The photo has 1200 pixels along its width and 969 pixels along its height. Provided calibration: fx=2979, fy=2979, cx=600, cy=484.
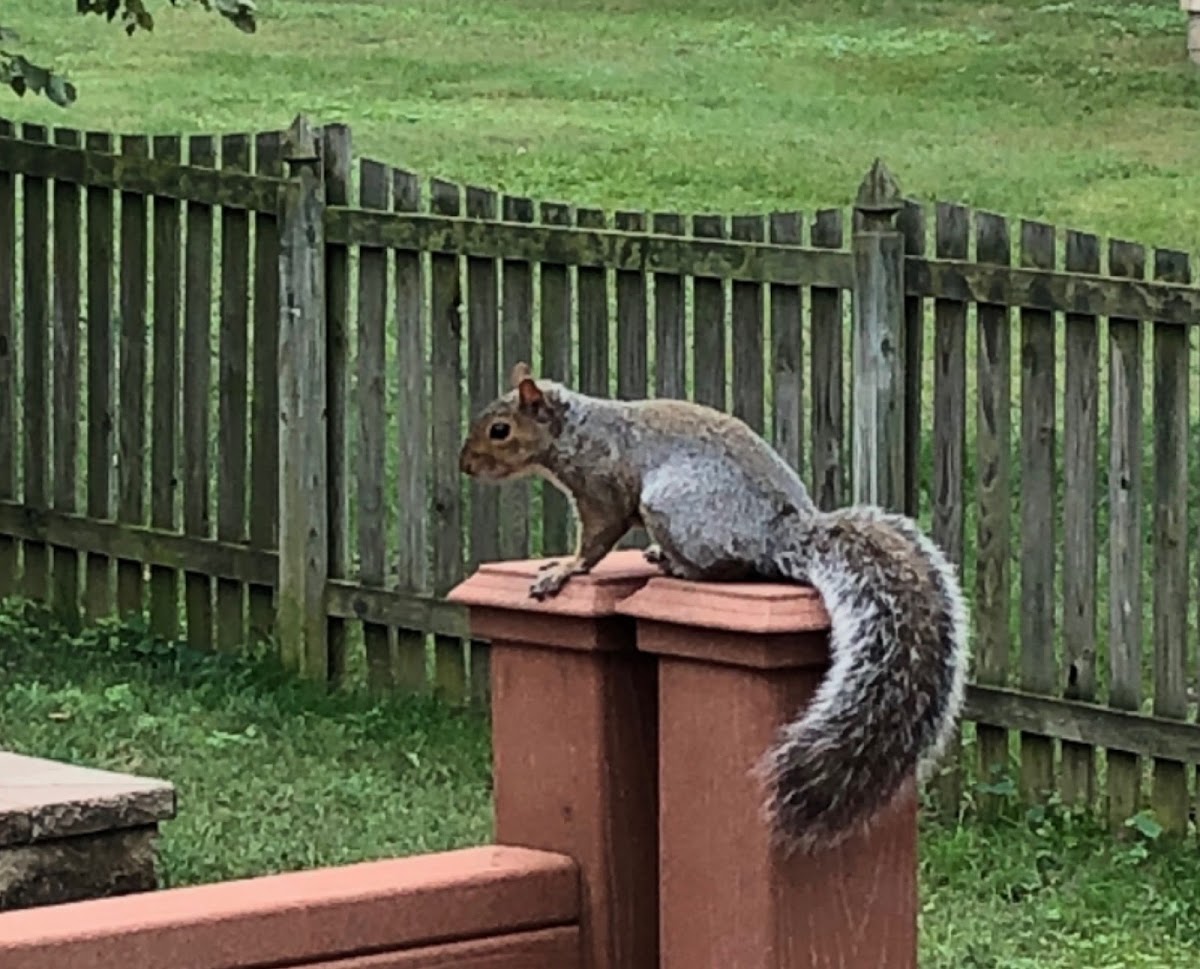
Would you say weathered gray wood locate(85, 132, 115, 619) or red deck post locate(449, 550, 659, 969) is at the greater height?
weathered gray wood locate(85, 132, 115, 619)

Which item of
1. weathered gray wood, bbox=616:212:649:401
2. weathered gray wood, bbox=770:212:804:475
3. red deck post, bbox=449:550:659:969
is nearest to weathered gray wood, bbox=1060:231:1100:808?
weathered gray wood, bbox=770:212:804:475

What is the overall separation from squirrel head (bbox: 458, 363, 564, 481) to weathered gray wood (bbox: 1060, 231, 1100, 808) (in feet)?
8.39

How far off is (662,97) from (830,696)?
52.9 ft

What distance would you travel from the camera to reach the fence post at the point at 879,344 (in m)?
6.95

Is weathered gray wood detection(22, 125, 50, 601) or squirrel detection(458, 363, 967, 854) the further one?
weathered gray wood detection(22, 125, 50, 601)

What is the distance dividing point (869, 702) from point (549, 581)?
435 mm

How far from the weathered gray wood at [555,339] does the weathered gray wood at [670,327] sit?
0.29 metres

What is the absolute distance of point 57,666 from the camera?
27.6 feet

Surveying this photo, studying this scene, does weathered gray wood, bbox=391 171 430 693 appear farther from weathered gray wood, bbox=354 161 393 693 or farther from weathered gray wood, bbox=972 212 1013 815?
weathered gray wood, bbox=972 212 1013 815

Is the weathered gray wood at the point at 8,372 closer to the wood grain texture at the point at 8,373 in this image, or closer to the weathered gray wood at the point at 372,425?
the wood grain texture at the point at 8,373

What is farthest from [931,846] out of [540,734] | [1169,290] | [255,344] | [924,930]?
[540,734]

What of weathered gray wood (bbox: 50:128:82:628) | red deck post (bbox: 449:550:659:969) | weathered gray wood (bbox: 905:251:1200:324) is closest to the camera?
red deck post (bbox: 449:550:659:969)

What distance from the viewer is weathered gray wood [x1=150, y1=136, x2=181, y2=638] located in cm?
861

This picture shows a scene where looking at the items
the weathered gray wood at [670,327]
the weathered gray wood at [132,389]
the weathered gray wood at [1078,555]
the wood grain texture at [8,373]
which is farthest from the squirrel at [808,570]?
the wood grain texture at [8,373]
